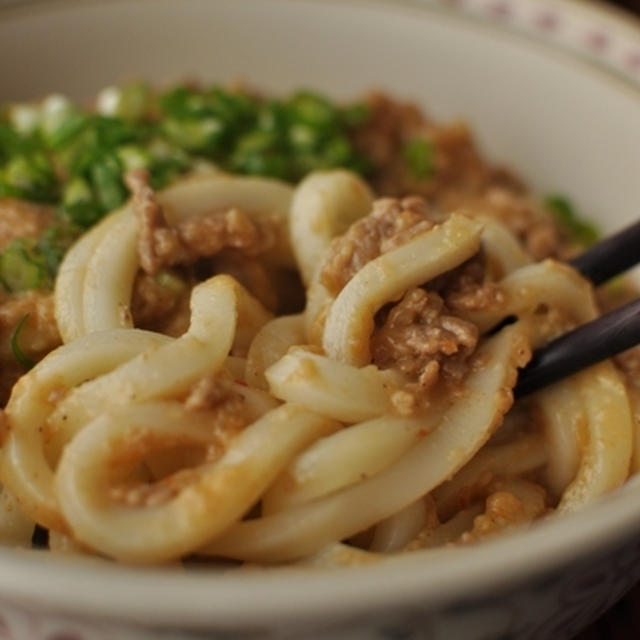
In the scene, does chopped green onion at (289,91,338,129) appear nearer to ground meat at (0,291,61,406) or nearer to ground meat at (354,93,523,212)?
ground meat at (354,93,523,212)

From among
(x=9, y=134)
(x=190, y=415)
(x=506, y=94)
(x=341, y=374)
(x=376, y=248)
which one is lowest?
(x=9, y=134)

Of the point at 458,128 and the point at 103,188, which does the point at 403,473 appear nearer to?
the point at 103,188

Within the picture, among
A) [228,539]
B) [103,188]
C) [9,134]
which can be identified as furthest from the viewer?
[9,134]

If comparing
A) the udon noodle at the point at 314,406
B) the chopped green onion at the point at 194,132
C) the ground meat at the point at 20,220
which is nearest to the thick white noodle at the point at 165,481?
the udon noodle at the point at 314,406

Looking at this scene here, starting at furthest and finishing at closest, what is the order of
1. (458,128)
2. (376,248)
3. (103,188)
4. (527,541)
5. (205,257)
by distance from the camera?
(458,128)
(103,188)
(205,257)
(376,248)
(527,541)

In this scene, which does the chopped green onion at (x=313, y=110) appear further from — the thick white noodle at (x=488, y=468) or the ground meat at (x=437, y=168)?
the thick white noodle at (x=488, y=468)

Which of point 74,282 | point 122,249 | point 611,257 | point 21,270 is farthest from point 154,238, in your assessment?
point 611,257

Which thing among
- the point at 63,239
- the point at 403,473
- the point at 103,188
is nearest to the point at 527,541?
the point at 403,473
